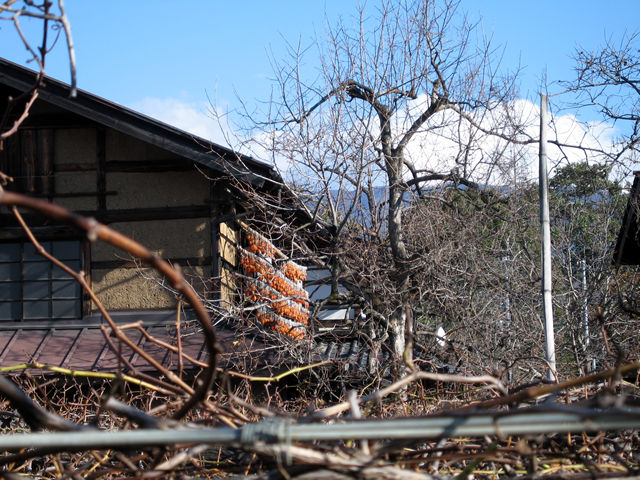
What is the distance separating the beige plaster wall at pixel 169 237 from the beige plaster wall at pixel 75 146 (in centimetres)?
131

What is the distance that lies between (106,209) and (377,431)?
10366 millimetres

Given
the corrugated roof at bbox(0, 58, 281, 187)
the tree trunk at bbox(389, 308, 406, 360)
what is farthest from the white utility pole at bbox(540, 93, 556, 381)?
the corrugated roof at bbox(0, 58, 281, 187)

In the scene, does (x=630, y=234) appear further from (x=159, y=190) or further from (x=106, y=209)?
(x=106, y=209)

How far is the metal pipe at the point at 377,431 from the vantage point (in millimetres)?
1327

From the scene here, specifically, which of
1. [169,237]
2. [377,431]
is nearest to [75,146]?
[169,237]

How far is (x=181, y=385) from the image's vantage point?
2.01 meters

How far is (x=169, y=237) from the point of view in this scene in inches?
430

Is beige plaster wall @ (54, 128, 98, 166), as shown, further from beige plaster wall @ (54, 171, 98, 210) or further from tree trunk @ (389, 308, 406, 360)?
tree trunk @ (389, 308, 406, 360)

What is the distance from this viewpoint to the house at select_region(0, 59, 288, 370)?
10.6 m

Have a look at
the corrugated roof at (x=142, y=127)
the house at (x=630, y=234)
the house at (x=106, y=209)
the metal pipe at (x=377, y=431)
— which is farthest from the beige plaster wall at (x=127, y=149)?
the metal pipe at (x=377, y=431)

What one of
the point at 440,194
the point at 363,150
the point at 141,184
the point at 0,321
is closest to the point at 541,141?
→ the point at 363,150

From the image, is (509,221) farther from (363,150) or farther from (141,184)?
(141,184)

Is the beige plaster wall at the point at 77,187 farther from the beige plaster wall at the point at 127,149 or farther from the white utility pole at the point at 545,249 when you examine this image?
the white utility pole at the point at 545,249

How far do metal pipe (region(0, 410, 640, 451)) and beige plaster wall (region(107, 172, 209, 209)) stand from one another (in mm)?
9720
